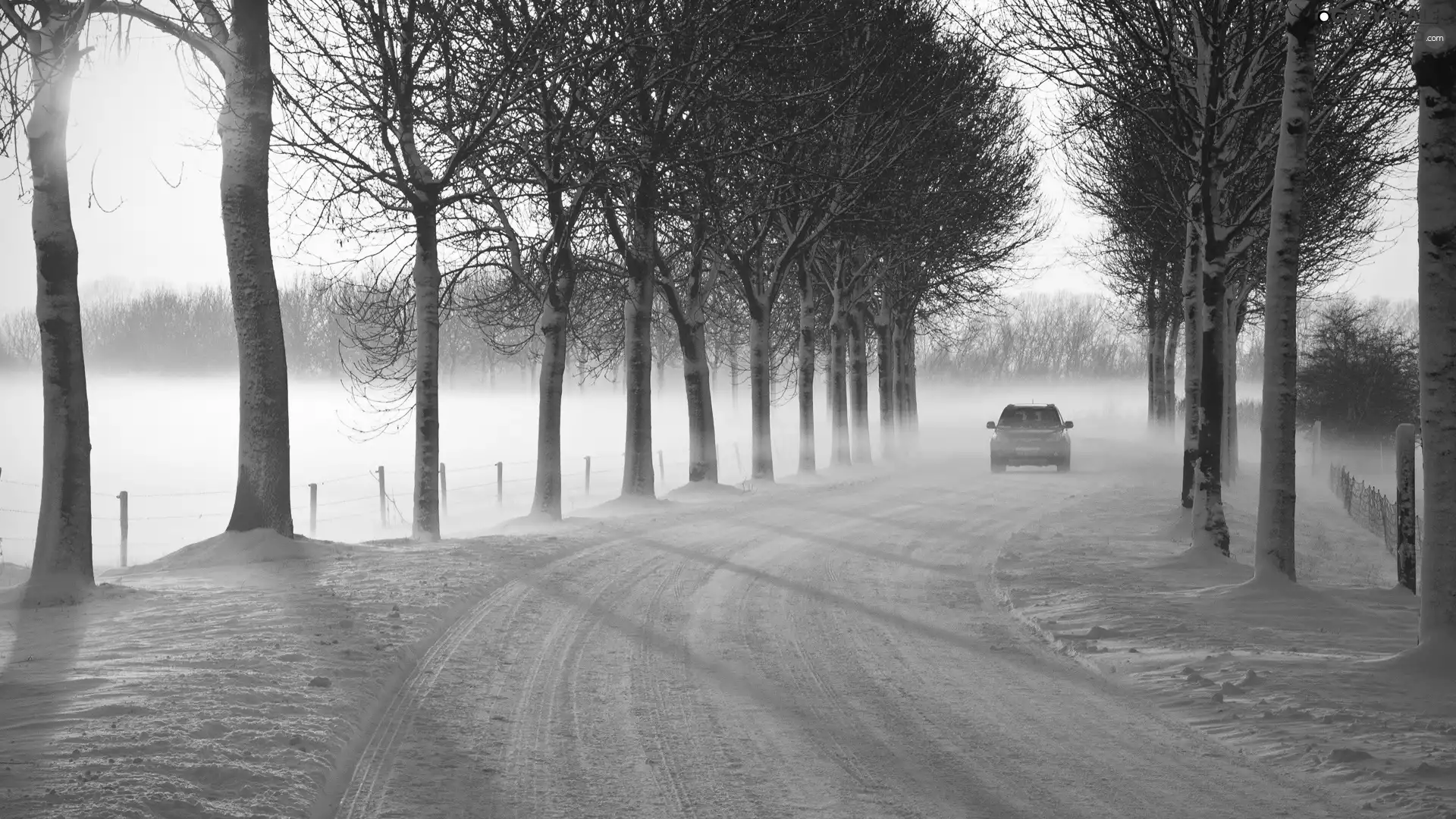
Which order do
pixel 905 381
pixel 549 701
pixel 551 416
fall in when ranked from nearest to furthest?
pixel 549 701 < pixel 551 416 < pixel 905 381

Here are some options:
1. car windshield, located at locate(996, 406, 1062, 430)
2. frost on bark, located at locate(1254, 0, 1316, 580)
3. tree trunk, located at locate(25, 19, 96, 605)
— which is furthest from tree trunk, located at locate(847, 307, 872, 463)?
tree trunk, located at locate(25, 19, 96, 605)

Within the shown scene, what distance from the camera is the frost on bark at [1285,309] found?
961 centimetres

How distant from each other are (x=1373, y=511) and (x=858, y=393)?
15716 millimetres

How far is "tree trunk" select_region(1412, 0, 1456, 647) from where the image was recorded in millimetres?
7055

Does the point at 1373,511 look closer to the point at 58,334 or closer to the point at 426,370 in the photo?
the point at 426,370

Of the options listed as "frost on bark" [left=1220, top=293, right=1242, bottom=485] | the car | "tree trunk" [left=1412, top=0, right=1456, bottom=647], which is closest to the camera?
"tree trunk" [left=1412, top=0, right=1456, bottom=647]

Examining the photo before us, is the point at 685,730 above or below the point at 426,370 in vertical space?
below

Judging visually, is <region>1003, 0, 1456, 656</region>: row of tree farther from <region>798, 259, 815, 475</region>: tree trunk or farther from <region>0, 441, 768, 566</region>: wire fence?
<region>0, 441, 768, 566</region>: wire fence

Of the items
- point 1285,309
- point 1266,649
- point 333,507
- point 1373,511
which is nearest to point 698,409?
point 1373,511

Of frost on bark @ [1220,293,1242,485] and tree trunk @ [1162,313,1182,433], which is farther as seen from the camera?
tree trunk @ [1162,313,1182,433]

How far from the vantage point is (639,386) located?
795 inches

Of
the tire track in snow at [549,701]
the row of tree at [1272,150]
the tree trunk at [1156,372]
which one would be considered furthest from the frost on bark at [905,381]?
the tire track in snow at [549,701]

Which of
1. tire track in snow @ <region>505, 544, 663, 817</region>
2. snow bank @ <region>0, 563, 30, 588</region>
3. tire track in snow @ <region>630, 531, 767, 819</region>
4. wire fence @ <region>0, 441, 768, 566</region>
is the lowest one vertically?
wire fence @ <region>0, 441, 768, 566</region>

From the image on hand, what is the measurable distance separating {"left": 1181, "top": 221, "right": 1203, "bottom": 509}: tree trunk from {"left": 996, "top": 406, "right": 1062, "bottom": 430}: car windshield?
987 centimetres
